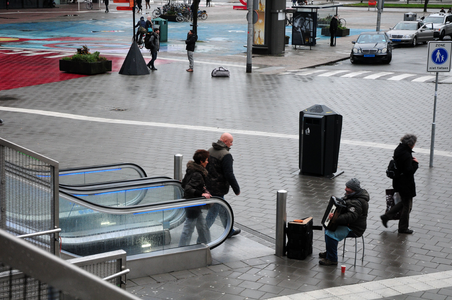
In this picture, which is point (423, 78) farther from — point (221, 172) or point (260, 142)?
point (221, 172)

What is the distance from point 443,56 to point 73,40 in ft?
92.1

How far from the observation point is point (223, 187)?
866 centimetres

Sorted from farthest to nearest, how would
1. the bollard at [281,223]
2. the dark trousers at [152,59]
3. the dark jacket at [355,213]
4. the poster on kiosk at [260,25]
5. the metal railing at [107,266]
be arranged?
the poster on kiosk at [260,25], the dark trousers at [152,59], the bollard at [281,223], the dark jacket at [355,213], the metal railing at [107,266]

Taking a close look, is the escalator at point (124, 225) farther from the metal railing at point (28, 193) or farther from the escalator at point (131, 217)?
the metal railing at point (28, 193)

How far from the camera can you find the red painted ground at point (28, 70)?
72.7 ft

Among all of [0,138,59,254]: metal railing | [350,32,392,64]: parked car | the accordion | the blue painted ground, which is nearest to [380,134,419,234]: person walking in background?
the accordion

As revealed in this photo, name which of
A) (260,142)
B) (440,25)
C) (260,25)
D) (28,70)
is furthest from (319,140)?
(440,25)

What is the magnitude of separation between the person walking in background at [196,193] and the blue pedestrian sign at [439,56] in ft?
21.8

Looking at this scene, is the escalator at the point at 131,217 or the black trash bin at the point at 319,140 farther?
the black trash bin at the point at 319,140

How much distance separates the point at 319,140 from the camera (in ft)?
38.4

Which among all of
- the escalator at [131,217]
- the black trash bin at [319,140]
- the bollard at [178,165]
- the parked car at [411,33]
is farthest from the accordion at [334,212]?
the parked car at [411,33]

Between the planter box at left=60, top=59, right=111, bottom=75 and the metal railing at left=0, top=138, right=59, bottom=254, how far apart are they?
19.7 meters

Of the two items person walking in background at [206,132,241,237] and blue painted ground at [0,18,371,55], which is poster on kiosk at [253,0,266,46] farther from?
person walking in background at [206,132,241,237]

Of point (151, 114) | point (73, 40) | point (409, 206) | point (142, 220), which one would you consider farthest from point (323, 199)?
point (73, 40)
